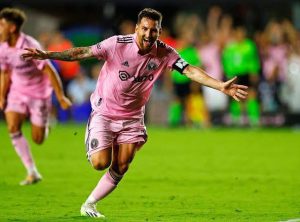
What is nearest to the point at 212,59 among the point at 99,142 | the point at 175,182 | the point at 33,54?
the point at 175,182

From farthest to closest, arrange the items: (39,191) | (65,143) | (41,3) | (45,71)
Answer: (41,3) < (65,143) < (45,71) < (39,191)

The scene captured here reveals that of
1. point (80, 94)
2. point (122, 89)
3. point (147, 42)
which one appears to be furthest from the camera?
point (80, 94)

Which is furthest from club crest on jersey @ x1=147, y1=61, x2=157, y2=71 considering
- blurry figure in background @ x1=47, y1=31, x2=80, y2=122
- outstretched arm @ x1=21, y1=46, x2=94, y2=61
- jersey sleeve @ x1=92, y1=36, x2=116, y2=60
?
blurry figure in background @ x1=47, y1=31, x2=80, y2=122

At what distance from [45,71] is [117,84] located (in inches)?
128

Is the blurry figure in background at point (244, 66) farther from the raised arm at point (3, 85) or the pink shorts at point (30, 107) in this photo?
the raised arm at point (3, 85)

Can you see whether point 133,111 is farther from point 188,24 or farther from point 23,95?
point 188,24

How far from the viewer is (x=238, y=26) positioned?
25.4 metres

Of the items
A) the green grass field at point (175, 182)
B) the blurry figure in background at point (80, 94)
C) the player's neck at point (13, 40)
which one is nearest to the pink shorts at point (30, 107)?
the green grass field at point (175, 182)

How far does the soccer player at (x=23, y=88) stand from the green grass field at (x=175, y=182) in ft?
1.64

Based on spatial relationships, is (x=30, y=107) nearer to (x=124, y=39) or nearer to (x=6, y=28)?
(x=6, y=28)

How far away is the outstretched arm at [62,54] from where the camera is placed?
897cm

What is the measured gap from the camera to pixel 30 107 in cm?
1291

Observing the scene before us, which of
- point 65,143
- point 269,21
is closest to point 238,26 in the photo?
point 269,21

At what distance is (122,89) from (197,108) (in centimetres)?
1435
